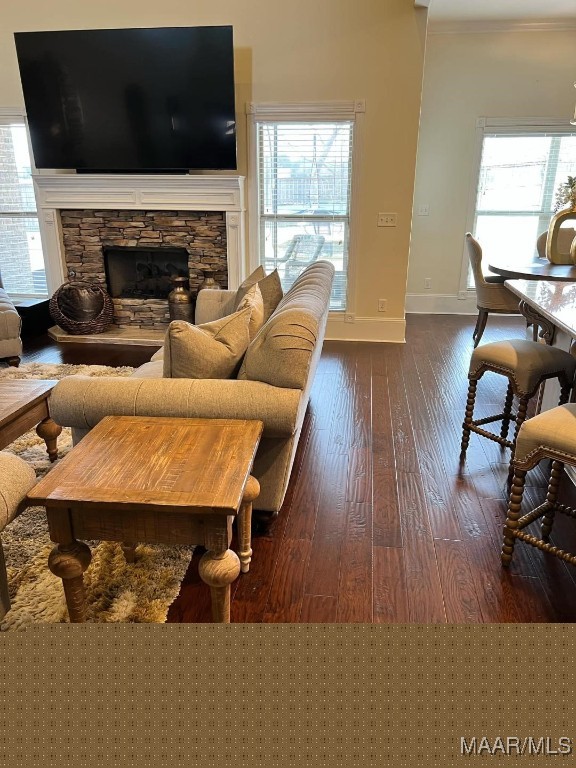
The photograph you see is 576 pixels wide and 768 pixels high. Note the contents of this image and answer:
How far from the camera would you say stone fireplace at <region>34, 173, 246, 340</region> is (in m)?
5.04

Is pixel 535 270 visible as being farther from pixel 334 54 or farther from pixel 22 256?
pixel 22 256

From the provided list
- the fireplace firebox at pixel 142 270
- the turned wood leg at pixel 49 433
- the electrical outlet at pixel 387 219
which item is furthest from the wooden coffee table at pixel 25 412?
the electrical outlet at pixel 387 219

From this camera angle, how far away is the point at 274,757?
3.71ft

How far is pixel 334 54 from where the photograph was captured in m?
4.74

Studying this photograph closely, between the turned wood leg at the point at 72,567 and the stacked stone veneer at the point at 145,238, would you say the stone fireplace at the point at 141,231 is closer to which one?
the stacked stone veneer at the point at 145,238

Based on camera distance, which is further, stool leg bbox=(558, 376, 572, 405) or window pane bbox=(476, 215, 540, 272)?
window pane bbox=(476, 215, 540, 272)

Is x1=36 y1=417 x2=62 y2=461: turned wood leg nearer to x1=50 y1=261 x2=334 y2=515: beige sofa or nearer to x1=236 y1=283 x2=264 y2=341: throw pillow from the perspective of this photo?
x1=50 y1=261 x2=334 y2=515: beige sofa

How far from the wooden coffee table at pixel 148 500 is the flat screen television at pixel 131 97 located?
375 cm

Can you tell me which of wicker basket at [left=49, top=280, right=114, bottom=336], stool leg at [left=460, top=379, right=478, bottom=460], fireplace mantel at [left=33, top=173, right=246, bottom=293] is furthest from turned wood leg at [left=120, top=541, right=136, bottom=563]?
wicker basket at [left=49, top=280, right=114, bottom=336]

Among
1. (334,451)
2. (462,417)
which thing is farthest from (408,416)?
(334,451)

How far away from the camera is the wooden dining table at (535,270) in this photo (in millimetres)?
3574

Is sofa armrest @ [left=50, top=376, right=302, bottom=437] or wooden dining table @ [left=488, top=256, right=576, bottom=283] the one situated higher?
wooden dining table @ [left=488, top=256, right=576, bottom=283]

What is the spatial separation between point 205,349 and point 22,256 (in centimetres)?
459

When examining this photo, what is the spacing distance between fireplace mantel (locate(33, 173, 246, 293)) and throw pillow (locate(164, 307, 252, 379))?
9.93 ft
